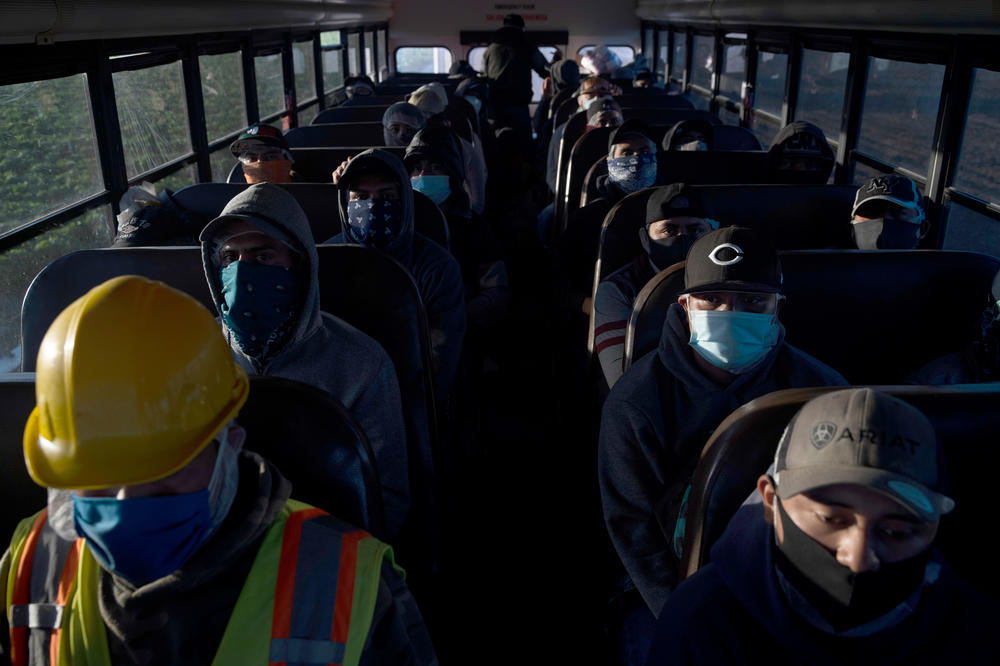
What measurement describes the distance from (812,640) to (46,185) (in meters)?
3.23

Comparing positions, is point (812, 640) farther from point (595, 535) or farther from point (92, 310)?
point (595, 535)

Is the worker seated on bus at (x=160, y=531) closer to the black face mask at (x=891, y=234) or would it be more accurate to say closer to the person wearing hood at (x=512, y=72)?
the black face mask at (x=891, y=234)

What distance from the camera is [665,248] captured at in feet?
10.1

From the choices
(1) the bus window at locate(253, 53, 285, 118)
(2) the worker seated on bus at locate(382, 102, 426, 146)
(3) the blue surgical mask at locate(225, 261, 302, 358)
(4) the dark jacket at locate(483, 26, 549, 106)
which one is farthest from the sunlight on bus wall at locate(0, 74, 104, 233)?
(4) the dark jacket at locate(483, 26, 549, 106)

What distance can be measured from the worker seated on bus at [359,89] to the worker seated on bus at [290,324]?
21.4ft

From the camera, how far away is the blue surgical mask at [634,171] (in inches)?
Answer: 162

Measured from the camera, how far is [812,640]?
1.35 m

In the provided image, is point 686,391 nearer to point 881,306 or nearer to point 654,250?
point 881,306

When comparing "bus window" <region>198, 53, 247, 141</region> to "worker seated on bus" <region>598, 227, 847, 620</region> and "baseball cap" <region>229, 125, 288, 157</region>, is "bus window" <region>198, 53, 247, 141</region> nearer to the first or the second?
"baseball cap" <region>229, 125, 288, 157</region>

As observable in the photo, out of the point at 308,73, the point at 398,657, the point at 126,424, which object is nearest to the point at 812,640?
the point at 398,657

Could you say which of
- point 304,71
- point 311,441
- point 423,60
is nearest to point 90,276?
point 311,441

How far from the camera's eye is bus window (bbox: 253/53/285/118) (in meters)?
6.79

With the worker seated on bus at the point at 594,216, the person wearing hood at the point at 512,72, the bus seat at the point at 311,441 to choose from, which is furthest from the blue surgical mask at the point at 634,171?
the person wearing hood at the point at 512,72

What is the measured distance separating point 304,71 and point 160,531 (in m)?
8.21
